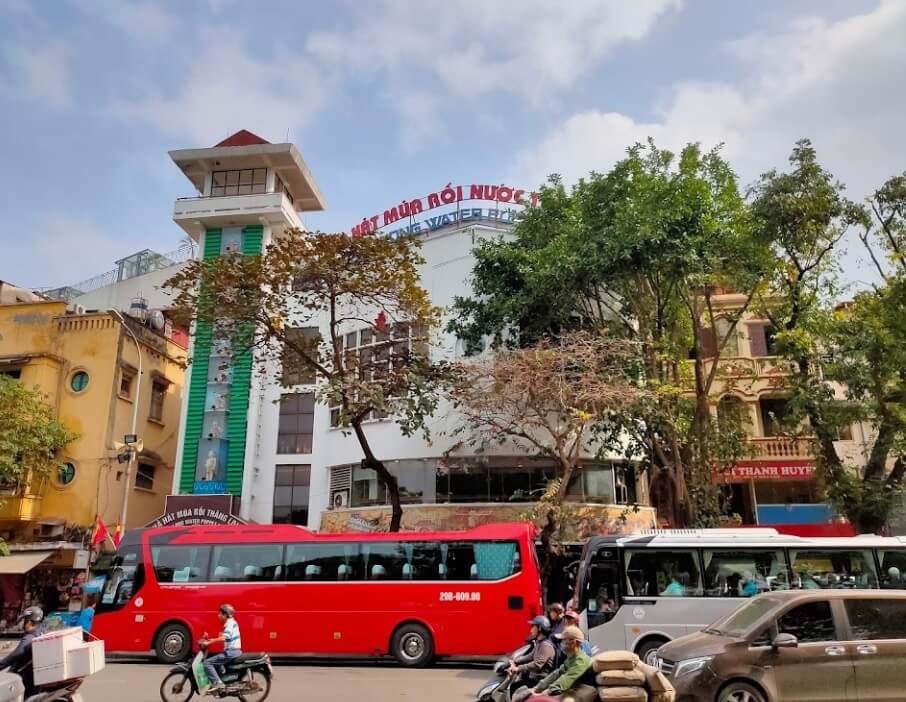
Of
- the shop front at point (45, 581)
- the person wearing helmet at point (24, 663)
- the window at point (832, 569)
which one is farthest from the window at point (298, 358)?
the window at point (832, 569)

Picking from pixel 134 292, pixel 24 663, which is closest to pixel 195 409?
pixel 134 292

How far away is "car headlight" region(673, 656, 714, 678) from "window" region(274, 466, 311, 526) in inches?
702

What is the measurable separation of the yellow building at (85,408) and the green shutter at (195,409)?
2.53 meters

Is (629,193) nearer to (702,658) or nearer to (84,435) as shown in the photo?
(702,658)

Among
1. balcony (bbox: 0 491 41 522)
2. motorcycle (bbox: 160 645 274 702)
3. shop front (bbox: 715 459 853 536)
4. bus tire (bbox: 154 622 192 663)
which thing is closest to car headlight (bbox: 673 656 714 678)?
motorcycle (bbox: 160 645 274 702)

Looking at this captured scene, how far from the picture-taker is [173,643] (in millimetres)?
15180

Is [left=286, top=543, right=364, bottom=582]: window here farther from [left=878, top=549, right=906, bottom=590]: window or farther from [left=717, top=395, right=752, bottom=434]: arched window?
[left=717, top=395, right=752, bottom=434]: arched window

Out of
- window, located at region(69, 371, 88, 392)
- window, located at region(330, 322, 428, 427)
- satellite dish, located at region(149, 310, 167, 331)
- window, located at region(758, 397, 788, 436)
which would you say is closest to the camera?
window, located at region(330, 322, 428, 427)

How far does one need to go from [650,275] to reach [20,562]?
20.8 metres

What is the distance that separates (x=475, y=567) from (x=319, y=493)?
10.4 meters

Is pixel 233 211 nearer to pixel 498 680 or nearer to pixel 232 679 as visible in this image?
pixel 232 679

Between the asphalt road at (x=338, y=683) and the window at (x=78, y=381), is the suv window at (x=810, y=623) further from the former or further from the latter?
the window at (x=78, y=381)

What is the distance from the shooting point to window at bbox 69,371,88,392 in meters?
26.3

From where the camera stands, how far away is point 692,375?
908 inches
